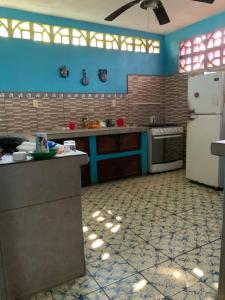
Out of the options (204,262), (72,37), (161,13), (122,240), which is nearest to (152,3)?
(161,13)

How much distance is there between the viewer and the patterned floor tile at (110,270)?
1.79m

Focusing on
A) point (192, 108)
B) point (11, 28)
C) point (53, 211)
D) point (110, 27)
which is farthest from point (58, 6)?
point (53, 211)

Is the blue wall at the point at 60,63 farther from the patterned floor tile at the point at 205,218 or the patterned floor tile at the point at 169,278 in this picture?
the patterned floor tile at the point at 169,278

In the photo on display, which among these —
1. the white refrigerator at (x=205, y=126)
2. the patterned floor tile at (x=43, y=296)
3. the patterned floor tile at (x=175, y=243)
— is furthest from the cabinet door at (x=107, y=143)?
the patterned floor tile at (x=43, y=296)

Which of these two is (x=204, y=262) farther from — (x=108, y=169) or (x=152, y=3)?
(x=152, y=3)

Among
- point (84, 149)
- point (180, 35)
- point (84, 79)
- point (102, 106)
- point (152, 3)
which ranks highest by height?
point (180, 35)

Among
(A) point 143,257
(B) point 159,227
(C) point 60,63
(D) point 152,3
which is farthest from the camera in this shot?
(C) point 60,63

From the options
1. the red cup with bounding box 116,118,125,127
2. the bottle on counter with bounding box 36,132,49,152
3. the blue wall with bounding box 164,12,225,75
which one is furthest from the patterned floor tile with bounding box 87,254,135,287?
the blue wall with bounding box 164,12,225,75

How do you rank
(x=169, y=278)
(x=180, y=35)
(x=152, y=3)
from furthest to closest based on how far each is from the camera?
(x=180, y=35) < (x=152, y=3) < (x=169, y=278)

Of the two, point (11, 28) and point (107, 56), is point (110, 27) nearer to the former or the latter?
point (107, 56)

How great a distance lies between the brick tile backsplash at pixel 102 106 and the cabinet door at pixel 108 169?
2.84 ft

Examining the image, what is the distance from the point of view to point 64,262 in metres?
1.75

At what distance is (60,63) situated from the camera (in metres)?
4.03

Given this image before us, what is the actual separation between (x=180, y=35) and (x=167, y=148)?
2.19 meters
